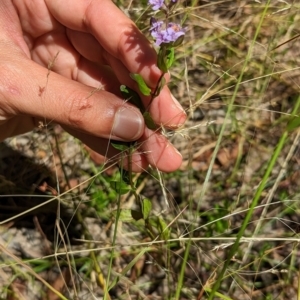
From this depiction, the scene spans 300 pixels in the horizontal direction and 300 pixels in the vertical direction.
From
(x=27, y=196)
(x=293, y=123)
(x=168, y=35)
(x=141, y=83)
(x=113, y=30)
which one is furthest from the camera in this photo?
(x=27, y=196)

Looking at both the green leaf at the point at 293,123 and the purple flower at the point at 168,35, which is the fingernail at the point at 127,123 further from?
the green leaf at the point at 293,123

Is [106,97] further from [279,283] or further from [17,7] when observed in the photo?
[279,283]

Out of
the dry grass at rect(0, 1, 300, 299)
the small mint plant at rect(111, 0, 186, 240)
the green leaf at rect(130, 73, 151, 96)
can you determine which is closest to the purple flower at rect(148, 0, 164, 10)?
the small mint plant at rect(111, 0, 186, 240)

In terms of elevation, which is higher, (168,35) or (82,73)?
(168,35)

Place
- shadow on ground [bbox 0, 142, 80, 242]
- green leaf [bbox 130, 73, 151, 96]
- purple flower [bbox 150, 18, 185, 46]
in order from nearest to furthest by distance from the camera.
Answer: purple flower [bbox 150, 18, 185, 46], green leaf [bbox 130, 73, 151, 96], shadow on ground [bbox 0, 142, 80, 242]

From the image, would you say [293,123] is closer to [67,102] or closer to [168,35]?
[168,35]

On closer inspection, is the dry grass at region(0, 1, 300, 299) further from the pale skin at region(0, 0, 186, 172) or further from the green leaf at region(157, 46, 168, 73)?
the green leaf at region(157, 46, 168, 73)

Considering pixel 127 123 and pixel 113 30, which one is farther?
pixel 113 30

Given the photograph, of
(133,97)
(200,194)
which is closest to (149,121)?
(133,97)

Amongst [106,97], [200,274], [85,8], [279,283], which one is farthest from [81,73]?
A: [279,283]
